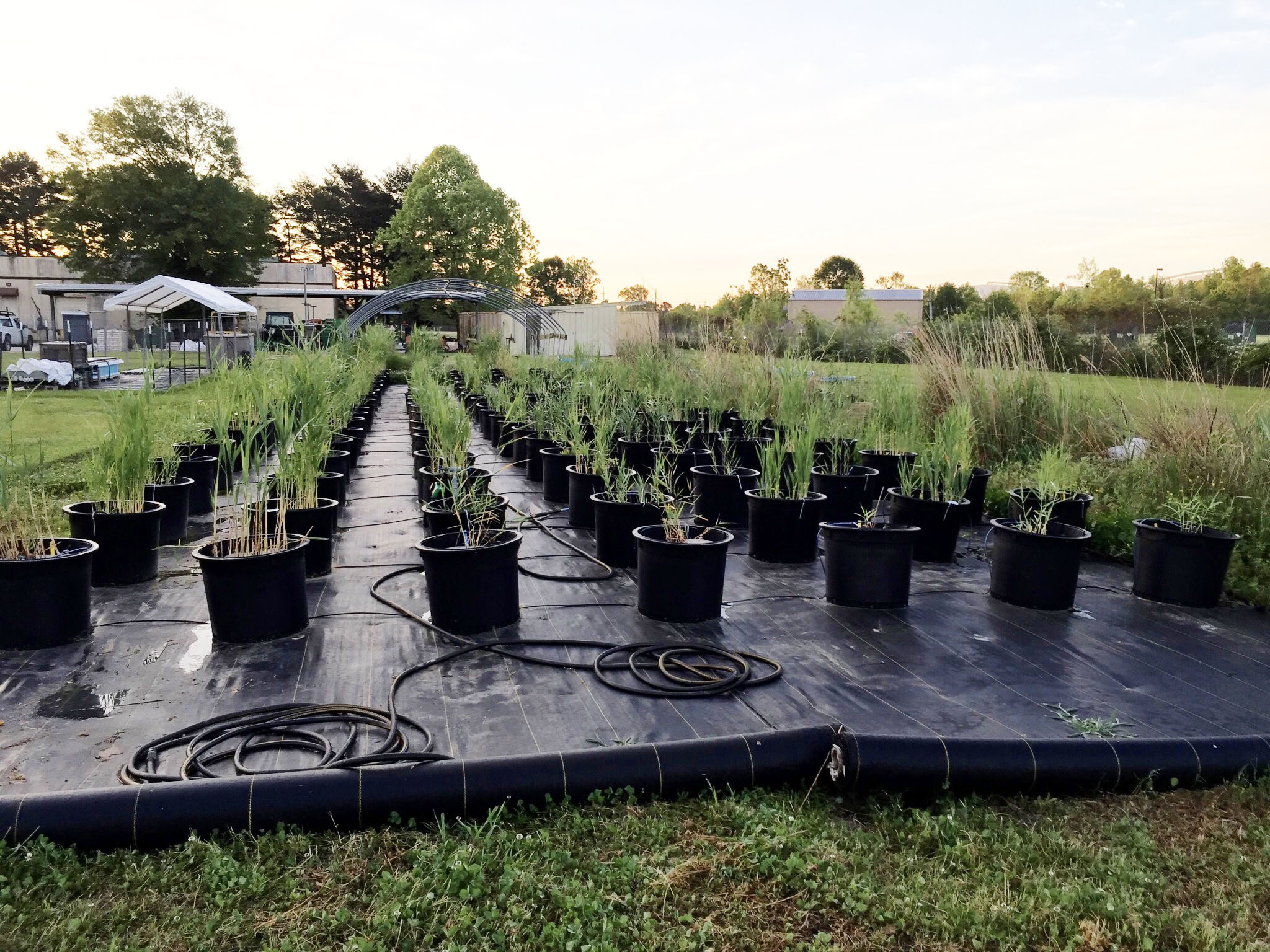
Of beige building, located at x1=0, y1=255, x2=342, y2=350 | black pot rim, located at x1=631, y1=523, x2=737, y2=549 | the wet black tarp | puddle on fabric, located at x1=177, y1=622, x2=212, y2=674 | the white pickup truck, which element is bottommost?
puddle on fabric, located at x1=177, y1=622, x2=212, y2=674

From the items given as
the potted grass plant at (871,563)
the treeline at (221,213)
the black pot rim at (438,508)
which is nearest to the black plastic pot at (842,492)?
the potted grass plant at (871,563)

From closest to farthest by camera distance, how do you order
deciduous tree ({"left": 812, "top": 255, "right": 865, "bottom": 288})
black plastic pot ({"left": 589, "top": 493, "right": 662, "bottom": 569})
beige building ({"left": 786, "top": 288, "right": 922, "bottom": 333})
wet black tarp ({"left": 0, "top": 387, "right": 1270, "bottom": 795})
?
wet black tarp ({"left": 0, "top": 387, "right": 1270, "bottom": 795}) → black plastic pot ({"left": 589, "top": 493, "right": 662, "bottom": 569}) → beige building ({"left": 786, "top": 288, "right": 922, "bottom": 333}) → deciduous tree ({"left": 812, "top": 255, "right": 865, "bottom": 288})

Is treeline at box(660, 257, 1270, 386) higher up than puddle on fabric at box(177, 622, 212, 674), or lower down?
higher up

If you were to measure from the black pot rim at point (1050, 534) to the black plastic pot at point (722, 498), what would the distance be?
182cm

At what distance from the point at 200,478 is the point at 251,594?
2.89 metres

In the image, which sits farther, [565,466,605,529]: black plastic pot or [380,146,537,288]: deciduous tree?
[380,146,537,288]: deciduous tree

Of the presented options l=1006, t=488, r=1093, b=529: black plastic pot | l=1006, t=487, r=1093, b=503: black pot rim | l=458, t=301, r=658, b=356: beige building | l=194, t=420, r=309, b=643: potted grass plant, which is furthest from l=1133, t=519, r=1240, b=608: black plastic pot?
l=458, t=301, r=658, b=356: beige building

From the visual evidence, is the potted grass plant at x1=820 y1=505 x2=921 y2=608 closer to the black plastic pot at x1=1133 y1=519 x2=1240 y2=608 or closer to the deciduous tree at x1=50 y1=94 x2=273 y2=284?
the black plastic pot at x1=1133 y1=519 x2=1240 y2=608

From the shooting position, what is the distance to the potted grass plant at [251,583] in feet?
10.9

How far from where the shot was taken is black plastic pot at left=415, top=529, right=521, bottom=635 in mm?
3473

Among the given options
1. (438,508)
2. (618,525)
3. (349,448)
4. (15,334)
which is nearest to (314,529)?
(438,508)

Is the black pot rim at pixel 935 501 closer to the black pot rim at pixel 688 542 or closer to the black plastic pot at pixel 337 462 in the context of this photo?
the black pot rim at pixel 688 542

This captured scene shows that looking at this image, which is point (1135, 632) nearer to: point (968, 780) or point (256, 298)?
point (968, 780)

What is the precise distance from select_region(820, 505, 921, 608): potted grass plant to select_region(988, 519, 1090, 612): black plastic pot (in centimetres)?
52
